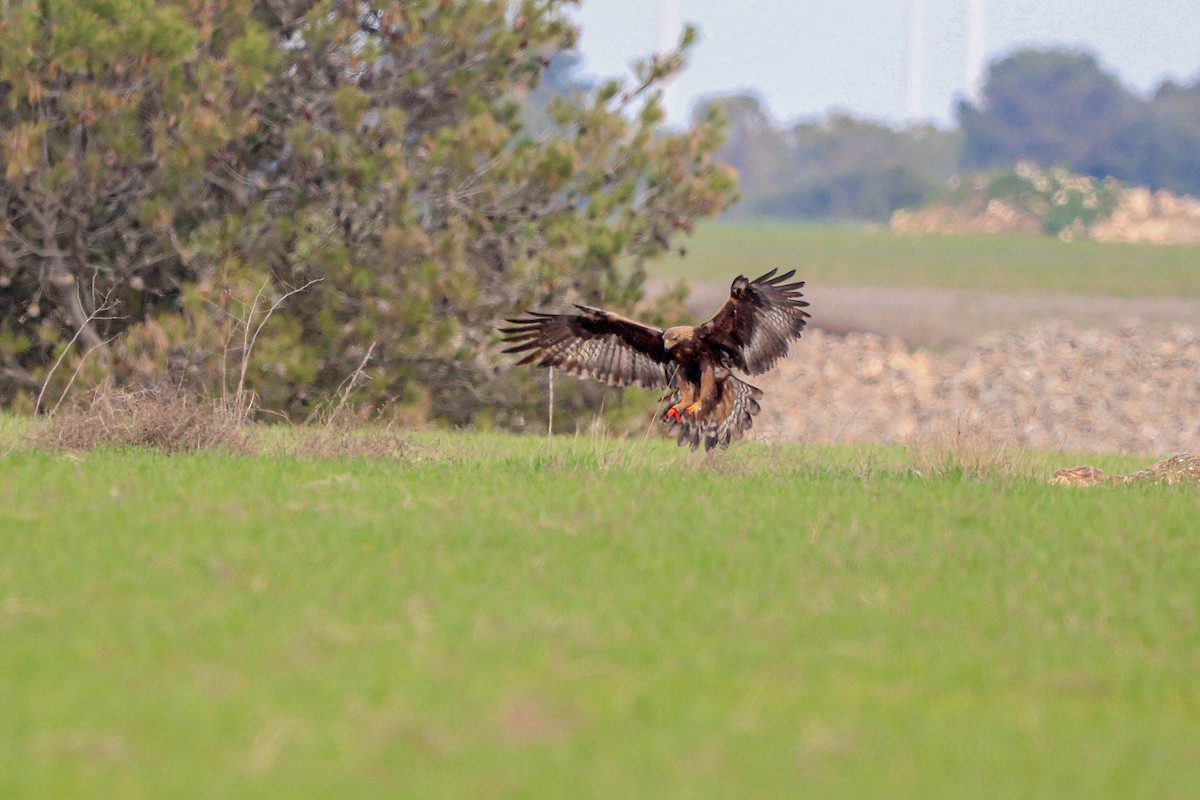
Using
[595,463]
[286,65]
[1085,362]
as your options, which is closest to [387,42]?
[286,65]

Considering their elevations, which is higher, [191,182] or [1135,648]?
[191,182]

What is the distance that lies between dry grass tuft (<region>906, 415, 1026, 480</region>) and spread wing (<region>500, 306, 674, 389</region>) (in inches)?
77.3

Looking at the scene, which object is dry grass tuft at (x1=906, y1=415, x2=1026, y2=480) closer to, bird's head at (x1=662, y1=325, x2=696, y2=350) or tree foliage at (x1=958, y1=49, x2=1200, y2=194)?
bird's head at (x1=662, y1=325, x2=696, y2=350)

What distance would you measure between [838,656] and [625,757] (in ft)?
4.93

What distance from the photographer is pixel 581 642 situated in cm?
657

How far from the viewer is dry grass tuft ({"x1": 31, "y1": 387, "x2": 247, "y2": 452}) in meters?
12.5

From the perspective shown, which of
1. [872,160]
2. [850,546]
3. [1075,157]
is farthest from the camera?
[872,160]

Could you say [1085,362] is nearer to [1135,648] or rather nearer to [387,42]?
[387,42]

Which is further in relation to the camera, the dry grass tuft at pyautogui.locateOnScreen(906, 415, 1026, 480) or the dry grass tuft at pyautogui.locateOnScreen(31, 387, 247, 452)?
the dry grass tuft at pyautogui.locateOnScreen(906, 415, 1026, 480)

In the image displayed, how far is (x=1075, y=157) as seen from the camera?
400ft

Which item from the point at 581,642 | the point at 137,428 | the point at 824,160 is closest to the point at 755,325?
the point at 137,428

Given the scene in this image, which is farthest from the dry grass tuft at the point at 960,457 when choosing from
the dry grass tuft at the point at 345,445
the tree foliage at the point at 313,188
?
A: the tree foliage at the point at 313,188

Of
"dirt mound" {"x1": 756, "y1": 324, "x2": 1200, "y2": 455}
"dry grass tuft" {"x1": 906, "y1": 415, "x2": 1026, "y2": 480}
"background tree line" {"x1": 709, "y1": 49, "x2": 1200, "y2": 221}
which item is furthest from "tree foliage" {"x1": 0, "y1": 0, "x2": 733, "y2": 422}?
"background tree line" {"x1": 709, "y1": 49, "x2": 1200, "y2": 221}

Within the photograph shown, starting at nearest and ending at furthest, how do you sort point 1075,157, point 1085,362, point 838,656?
point 838,656 < point 1085,362 < point 1075,157
